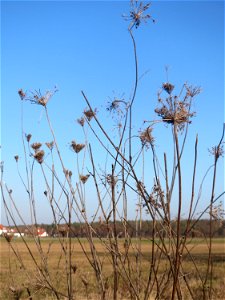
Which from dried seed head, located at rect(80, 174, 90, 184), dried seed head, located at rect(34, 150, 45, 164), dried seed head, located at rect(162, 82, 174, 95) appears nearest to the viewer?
dried seed head, located at rect(162, 82, 174, 95)

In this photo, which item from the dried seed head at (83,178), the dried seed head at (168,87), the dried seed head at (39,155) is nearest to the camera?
the dried seed head at (168,87)

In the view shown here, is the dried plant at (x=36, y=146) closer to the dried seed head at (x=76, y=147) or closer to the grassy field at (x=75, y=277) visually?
the dried seed head at (x=76, y=147)

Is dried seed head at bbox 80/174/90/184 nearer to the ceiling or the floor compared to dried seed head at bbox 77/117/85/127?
nearer to the floor

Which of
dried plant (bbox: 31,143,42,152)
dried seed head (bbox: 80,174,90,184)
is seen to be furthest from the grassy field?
dried plant (bbox: 31,143,42,152)

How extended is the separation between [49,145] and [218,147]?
1337 millimetres

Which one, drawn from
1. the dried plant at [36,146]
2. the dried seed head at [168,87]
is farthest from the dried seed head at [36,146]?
the dried seed head at [168,87]

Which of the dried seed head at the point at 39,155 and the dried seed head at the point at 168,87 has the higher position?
the dried seed head at the point at 168,87

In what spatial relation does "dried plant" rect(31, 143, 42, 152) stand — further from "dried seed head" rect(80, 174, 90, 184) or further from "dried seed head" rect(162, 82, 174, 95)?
"dried seed head" rect(162, 82, 174, 95)

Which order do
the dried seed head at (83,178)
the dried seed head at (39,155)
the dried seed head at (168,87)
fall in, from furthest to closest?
the dried seed head at (83,178), the dried seed head at (39,155), the dried seed head at (168,87)

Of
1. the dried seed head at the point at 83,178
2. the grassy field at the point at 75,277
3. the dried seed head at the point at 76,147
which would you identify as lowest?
the grassy field at the point at 75,277

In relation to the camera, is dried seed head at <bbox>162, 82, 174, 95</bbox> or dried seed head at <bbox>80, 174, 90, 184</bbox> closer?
dried seed head at <bbox>162, 82, 174, 95</bbox>

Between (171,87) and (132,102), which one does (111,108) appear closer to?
(132,102)

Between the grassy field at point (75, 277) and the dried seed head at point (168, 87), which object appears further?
the grassy field at point (75, 277)

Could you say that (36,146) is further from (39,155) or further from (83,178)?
(83,178)
